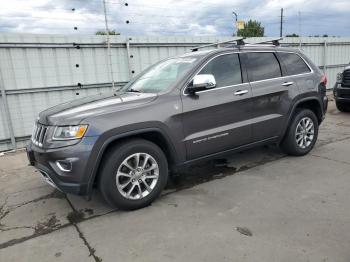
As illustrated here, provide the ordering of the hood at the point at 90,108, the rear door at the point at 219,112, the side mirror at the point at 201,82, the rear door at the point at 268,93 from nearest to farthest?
the hood at the point at 90,108
the side mirror at the point at 201,82
the rear door at the point at 219,112
the rear door at the point at 268,93

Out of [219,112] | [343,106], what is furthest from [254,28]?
[219,112]

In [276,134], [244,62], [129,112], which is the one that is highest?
[244,62]

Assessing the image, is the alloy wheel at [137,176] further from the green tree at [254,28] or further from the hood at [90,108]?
the green tree at [254,28]

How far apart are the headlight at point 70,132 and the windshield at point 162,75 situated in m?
1.14

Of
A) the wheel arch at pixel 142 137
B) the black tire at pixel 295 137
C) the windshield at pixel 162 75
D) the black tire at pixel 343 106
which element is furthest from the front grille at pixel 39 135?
the black tire at pixel 343 106

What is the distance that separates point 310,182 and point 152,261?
2.53 metres

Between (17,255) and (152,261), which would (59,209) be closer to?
(17,255)

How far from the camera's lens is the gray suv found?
11.4 feet

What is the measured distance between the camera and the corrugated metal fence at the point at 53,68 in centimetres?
722

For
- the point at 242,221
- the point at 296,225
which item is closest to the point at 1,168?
the point at 242,221

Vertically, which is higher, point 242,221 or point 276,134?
point 276,134

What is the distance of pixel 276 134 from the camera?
5062 mm

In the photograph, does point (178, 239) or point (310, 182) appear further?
point (310, 182)

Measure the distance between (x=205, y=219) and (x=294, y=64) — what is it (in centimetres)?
316
